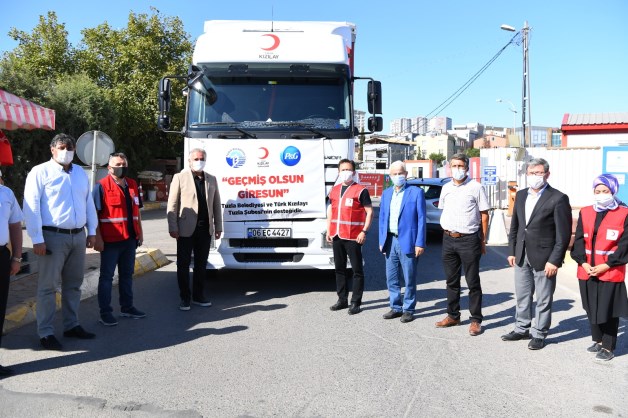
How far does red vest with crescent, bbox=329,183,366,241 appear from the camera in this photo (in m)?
6.77

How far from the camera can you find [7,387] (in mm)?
4297

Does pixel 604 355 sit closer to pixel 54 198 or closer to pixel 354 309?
pixel 354 309

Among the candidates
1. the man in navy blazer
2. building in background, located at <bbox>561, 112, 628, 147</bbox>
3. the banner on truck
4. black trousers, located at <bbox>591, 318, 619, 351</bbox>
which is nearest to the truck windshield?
the banner on truck

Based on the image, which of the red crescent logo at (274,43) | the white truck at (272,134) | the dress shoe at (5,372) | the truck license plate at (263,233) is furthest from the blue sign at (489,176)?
the dress shoe at (5,372)

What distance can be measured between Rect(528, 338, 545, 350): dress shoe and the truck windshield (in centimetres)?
369

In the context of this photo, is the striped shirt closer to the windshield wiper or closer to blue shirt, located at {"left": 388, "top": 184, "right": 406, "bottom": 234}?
blue shirt, located at {"left": 388, "top": 184, "right": 406, "bottom": 234}

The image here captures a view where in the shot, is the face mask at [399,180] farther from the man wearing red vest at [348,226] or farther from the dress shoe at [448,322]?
the dress shoe at [448,322]

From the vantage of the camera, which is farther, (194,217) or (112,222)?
(194,217)

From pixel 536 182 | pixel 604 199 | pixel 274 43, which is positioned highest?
pixel 274 43

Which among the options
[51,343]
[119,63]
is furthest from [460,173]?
[119,63]

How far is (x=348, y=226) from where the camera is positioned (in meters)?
6.79

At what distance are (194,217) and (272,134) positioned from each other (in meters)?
1.57

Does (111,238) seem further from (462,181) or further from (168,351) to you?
(462,181)

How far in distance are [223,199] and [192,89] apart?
1.66m
